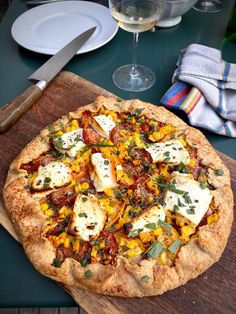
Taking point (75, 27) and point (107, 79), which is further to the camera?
point (75, 27)

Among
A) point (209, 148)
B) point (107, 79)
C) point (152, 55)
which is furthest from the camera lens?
point (152, 55)

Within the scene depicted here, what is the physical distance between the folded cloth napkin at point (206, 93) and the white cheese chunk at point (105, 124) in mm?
467

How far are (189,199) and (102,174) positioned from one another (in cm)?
47

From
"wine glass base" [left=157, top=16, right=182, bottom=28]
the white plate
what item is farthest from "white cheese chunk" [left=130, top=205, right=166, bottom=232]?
"wine glass base" [left=157, top=16, right=182, bottom=28]

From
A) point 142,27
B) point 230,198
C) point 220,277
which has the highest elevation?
point 142,27

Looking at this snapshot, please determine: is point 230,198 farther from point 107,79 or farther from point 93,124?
point 107,79

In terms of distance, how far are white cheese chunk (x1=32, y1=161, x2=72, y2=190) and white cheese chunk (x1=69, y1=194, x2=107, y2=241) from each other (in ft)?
0.58

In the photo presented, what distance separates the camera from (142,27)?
99.3 inches

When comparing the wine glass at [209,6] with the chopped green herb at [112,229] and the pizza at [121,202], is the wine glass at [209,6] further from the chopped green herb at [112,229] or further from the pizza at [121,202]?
the chopped green herb at [112,229]

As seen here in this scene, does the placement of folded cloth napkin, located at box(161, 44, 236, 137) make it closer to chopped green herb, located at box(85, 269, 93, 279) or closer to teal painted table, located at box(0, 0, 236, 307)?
teal painted table, located at box(0, 0, 236, 307)

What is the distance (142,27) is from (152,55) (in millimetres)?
731

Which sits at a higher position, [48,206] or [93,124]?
[93,124]

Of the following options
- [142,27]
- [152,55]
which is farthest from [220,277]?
[152,55]

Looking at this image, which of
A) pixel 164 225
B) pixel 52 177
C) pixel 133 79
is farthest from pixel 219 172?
pixel 133 79
